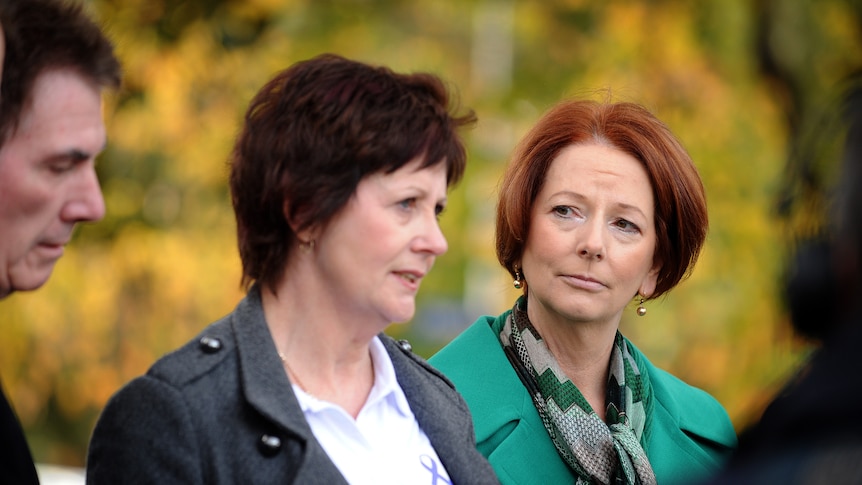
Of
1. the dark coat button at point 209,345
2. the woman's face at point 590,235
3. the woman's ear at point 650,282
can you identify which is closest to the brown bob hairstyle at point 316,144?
the dark coat button at point 209,345

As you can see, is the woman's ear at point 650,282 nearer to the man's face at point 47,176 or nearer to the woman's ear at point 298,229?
the woman's ear at point 298,229

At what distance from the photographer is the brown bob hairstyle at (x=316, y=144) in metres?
2.33

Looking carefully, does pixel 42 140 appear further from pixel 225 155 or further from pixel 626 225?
pixel 225 155

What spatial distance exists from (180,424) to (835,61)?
5.35 m

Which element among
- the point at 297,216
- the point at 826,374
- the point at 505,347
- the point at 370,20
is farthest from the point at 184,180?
the point at 826,374

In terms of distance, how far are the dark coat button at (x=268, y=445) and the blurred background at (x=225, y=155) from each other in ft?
13.0

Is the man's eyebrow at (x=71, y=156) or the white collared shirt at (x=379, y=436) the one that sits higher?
the man's eyebrow at (x=71, y=156)

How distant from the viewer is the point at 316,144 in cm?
232

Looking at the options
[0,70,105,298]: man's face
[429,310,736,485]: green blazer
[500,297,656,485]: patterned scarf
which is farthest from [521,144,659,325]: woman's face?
[0,70,105,298]: man's face

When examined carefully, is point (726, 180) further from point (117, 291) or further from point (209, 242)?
point (117, 291)

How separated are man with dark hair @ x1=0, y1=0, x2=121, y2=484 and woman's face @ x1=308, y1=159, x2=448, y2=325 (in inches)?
20.4

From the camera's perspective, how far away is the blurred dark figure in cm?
127

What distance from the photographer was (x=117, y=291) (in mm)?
6395

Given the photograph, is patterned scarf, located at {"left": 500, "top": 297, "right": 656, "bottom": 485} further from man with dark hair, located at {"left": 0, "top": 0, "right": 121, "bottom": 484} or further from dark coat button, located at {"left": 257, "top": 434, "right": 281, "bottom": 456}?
man with dark hair, located at {"left": 0, "top": 0, "right": 121, "bottom": 484}
